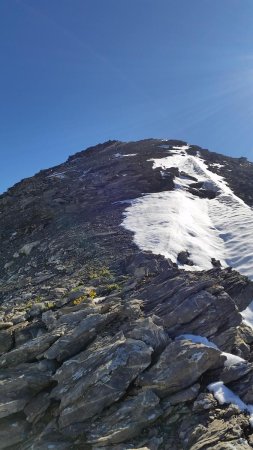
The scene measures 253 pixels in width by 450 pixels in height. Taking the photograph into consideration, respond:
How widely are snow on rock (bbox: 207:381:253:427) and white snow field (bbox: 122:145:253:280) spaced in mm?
11067

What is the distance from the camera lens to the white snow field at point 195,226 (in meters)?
24.7

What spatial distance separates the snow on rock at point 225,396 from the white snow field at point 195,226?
436 inches

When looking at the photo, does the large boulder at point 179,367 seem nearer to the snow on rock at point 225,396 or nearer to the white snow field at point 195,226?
the snow on rock at point 225,396

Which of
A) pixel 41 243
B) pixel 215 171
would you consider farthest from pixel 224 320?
pixel 215 171

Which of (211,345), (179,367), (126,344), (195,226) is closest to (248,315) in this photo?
(211,345)

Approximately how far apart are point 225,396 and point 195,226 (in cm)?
2097

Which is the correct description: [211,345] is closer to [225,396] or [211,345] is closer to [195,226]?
[225,396]

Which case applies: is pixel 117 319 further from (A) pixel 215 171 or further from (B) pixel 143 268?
(A) pixel 215 171

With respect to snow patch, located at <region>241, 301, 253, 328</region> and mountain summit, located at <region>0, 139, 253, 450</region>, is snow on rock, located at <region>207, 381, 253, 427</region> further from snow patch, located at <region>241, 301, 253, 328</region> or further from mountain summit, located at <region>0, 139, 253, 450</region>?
snow patch, located at <region>241, 301, 253, 328</region>

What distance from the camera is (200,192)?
145 feet

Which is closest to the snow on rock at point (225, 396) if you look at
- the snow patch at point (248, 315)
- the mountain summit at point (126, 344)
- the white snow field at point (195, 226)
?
the mountain summit at point (126, 344)

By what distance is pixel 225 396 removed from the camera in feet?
35.4

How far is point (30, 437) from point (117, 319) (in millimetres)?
4490

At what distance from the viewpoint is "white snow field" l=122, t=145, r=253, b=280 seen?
24.7 m
